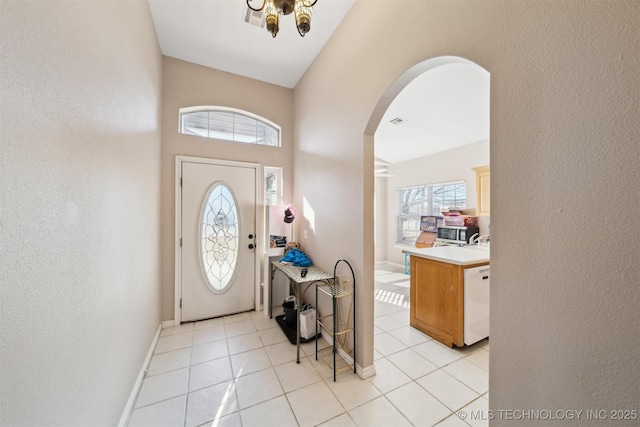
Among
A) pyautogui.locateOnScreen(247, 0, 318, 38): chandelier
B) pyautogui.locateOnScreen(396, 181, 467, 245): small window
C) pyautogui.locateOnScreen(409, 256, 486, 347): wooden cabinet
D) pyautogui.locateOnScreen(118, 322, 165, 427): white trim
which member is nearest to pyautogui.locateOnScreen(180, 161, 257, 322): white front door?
pyautogui.locateOnScreen(118, 322, 165, 427): white trim

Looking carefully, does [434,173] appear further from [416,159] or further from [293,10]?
[293,10]

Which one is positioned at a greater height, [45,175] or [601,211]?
[45,175]

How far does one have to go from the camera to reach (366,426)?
58.6 inches

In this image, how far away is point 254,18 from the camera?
2.23 m

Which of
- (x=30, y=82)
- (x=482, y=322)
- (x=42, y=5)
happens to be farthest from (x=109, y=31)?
(x=482, y=322)

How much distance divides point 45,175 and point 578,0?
191cm

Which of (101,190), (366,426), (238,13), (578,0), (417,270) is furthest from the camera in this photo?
A: (417,270)

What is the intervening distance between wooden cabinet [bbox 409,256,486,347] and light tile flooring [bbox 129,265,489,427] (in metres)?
0.14

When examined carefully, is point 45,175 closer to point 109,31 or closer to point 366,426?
point 109,31

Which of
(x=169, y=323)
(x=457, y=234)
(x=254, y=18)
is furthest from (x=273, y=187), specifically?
(x=457, y=234)

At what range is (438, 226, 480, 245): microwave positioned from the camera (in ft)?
13.7

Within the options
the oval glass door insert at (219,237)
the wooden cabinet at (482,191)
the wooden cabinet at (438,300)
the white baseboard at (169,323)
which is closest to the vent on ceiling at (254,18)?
the oval glass door insert at (219,237)

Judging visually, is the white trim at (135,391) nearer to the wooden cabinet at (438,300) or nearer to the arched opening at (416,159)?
the arched opening at (416,159)

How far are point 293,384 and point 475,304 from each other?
1868mm
